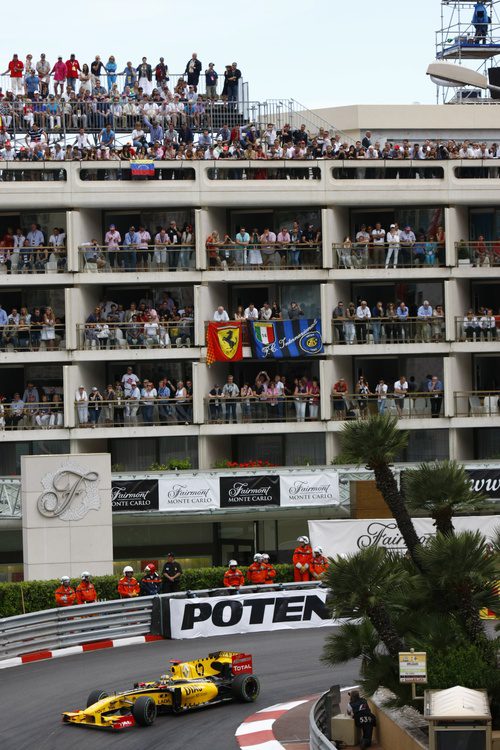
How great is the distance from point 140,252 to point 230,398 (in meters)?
6.44

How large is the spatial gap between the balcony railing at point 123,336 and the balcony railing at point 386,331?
619cm

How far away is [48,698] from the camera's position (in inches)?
1118

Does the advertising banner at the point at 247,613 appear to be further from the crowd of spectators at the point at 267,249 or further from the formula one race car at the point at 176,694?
the crowd of spectators at the point at 267,249

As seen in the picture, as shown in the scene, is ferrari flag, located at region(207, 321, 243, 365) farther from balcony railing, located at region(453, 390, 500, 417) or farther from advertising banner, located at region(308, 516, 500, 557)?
advertising banner, located at region(308, 516, 500, 557)

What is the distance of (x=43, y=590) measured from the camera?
37.3 metres

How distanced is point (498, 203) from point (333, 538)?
1850 centimetres

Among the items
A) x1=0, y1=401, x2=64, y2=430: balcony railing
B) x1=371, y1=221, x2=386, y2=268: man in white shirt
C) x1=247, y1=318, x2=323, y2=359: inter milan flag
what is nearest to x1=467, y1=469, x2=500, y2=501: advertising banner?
x1=247, y1=318, x2=323, y2=359: inter milan flag

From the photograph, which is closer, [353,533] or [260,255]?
[353,533]

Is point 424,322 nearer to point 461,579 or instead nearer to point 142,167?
point 142,167

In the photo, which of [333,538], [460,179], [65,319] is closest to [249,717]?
[333,538]

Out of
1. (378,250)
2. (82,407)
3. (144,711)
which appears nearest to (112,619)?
(144,711)

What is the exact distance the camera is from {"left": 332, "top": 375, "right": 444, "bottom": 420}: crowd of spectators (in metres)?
53.1

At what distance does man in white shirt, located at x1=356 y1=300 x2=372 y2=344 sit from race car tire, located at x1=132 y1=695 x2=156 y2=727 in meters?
29.4

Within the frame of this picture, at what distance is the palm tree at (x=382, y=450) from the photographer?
20.8m
